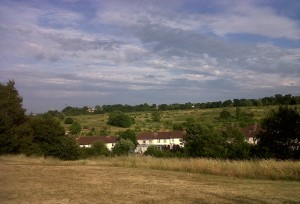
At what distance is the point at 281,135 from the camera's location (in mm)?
26656

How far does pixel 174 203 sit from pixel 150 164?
10.6 meters

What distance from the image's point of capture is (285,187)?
12375mm

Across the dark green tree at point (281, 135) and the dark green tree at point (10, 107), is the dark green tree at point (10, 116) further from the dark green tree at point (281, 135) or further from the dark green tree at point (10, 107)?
the dark green tree at point (281, 135)

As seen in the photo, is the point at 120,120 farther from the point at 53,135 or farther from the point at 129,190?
the point at 129,190

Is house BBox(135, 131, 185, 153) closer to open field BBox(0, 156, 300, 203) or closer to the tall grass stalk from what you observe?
the tall grass stalk

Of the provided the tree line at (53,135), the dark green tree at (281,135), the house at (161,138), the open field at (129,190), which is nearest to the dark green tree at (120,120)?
the house at (161,138)

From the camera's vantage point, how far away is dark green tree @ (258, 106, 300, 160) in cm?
2583

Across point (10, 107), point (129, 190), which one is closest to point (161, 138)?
point (10, 107)

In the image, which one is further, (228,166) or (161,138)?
(161,138)

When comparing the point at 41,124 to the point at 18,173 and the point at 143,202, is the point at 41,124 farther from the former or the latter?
the point at 143,202

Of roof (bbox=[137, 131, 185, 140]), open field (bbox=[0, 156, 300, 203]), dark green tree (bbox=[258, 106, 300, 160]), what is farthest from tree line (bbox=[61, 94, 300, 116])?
open field (bbox=[0, 156, 300, 203])

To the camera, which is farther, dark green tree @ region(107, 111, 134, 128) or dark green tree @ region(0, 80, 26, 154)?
dark green tree @ region(107, 111, 134, 128)

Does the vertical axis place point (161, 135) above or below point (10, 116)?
below

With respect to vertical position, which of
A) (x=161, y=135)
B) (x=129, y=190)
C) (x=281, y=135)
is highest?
(x=281, y=135)
